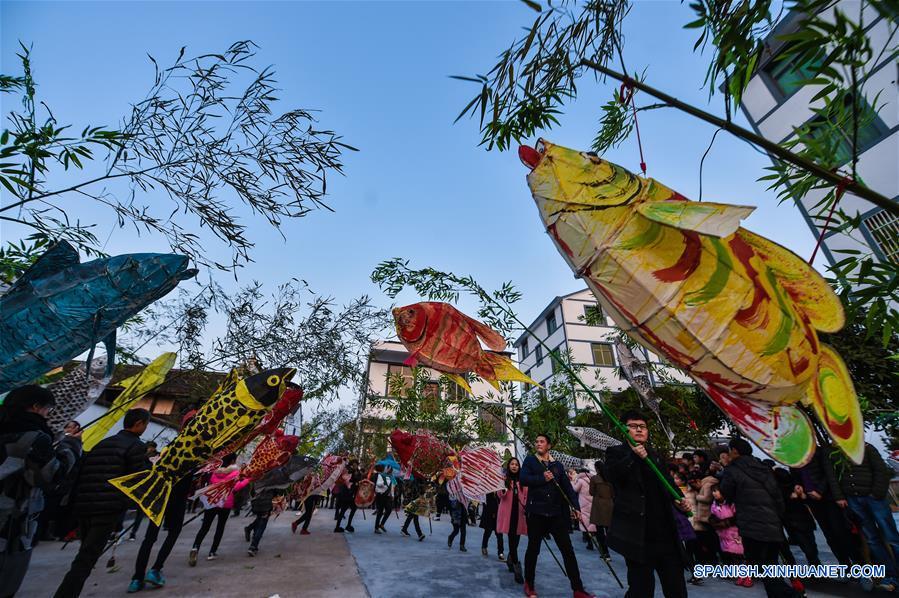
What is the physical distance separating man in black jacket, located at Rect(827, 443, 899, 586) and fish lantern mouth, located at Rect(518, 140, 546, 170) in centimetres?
472

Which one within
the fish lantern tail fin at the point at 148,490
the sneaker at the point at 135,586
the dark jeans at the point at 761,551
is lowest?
the sneaker at the point at 135,586

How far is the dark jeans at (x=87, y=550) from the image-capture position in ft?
9.35

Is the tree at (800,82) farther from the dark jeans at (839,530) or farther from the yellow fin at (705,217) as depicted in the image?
the dark jeans at (839,530)

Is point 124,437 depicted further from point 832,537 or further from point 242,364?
point 832,537

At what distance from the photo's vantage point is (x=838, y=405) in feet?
5.11

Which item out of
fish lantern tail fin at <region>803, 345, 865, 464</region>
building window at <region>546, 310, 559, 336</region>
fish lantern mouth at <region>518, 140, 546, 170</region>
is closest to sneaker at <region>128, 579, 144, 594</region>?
fish lantern mouth at <region>518, 140, 546, 170</region>

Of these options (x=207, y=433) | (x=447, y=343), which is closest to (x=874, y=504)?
(x=447, y=343)

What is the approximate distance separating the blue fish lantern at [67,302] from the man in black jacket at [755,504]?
500 centimetres

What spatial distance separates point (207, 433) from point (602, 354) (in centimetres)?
1920

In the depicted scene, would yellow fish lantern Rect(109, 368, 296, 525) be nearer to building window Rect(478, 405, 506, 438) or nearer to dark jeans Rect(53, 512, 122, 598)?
dark jeans Rect(53, 512, 122, 598)

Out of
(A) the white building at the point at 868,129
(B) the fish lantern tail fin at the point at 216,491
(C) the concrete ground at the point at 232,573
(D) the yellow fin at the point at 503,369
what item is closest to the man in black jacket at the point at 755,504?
(D) the yellow fin at the point at 503,369

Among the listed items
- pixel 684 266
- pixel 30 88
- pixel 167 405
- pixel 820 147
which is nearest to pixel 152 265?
pixel 30 88

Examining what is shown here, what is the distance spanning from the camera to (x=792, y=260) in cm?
169

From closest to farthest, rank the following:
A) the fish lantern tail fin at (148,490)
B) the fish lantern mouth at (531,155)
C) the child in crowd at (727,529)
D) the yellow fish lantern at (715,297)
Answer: the yellow fish lantern at (715,297), the fish lantern mouth at (531,155), the fish lantern tail fin at (148,490), the child in crowd at (727,529)
